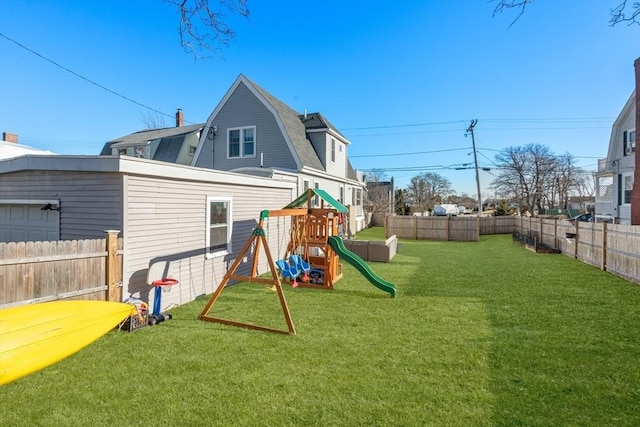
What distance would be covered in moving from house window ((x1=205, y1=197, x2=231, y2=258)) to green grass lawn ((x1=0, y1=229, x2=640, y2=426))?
1.41 m

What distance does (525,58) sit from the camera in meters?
10.2

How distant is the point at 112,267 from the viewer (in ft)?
18.1

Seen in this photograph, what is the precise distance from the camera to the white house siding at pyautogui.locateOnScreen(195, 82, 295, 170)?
1570 centimetres

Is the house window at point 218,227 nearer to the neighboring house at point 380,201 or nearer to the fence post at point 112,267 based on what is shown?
the fence post at point 112,267

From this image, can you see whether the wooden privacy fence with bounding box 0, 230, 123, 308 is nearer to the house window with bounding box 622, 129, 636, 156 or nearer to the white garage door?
the white garage door

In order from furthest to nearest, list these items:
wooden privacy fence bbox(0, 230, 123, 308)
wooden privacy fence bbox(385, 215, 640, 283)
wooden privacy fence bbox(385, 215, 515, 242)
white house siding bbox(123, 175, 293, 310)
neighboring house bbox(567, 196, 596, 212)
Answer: neighboring house bbox(567, 196, 596, 212) < wooden privacy fence bbox(385, 215, 515, 242) < wooden privacy fence bbox(385, 215, 640, 283) < white house siding bbox(123, 175, 293, 310) < wooden privacy fence bbox(0, 230, 123, 308)

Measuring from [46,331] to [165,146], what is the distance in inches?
695

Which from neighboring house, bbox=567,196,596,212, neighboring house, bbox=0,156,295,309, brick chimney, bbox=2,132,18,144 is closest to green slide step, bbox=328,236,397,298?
neighboring house, bbox=0,156,295,309

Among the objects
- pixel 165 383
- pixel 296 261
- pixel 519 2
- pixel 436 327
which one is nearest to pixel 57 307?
pixel 165 383

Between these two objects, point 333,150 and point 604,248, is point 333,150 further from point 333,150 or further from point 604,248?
point 604,248

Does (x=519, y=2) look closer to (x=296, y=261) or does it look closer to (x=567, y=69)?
(x=296, y=261)

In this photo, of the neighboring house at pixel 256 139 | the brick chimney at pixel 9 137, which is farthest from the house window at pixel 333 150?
the brick chimney at pixel 9 137

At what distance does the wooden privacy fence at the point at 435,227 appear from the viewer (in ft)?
63.6

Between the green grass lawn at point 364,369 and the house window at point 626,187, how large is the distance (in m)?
15.5
